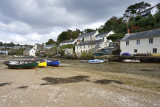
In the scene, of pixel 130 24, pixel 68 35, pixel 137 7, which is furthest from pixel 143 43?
pixel 68 35

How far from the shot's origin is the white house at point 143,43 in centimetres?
2255

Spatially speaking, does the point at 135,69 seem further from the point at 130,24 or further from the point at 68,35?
the point at 68,35

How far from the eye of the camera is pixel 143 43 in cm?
2448

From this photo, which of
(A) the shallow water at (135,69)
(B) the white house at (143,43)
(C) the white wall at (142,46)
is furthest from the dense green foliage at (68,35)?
(A) the shallow water at (135,69)

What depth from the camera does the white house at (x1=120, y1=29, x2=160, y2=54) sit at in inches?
888

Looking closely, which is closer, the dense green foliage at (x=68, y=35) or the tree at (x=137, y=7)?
the tree at (x=137, y=7)

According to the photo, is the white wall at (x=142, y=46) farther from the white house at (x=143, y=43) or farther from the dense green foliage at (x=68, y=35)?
the dense green foliage at (x=68, y=35)

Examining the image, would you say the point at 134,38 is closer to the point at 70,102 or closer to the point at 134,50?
the point at 134,50

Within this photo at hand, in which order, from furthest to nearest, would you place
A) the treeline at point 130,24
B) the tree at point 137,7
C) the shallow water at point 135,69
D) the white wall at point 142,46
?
the tree at point 137,7, the treeline at point 130,24, the white wall at point 142,46, the shallow water at point 135,69

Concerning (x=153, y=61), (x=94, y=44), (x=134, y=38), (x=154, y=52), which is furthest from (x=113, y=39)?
(x=153, y=61)

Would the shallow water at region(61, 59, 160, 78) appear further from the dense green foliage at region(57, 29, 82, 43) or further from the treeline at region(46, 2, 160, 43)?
the dense green foliage at region(57, 29, 82, 43)

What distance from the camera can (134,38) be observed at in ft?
85.5

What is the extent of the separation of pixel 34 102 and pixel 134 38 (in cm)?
2842

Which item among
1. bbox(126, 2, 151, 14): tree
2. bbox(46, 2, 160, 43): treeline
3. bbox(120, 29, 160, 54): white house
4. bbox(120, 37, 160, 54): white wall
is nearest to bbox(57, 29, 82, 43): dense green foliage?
bbox(46, 2, 160, 43): treeline
